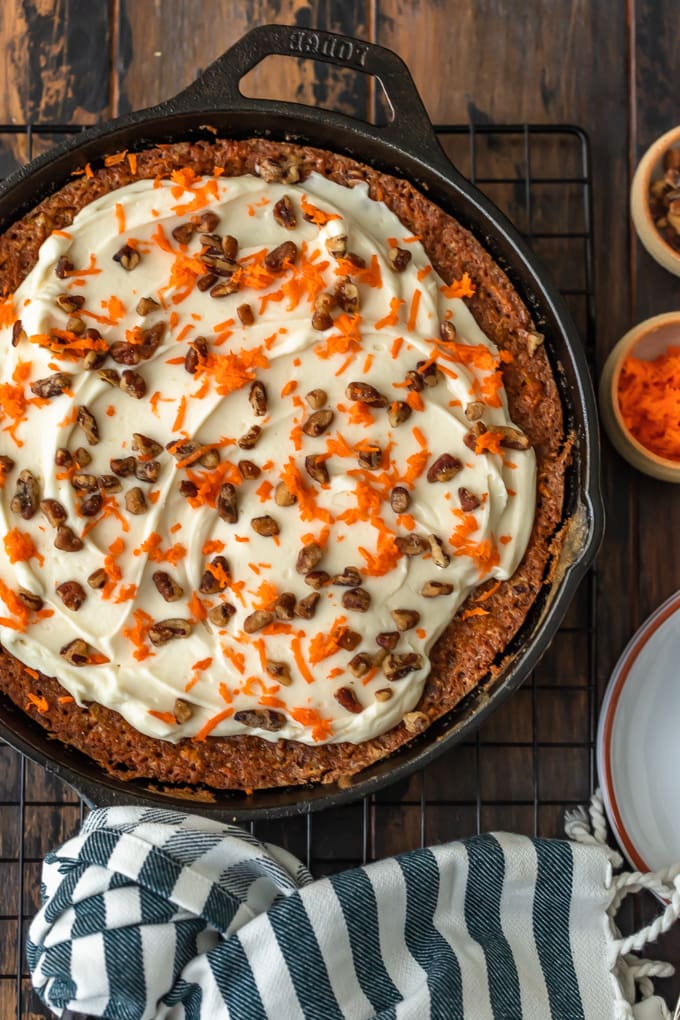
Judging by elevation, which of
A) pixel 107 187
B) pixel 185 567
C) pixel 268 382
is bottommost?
pixel 185 567

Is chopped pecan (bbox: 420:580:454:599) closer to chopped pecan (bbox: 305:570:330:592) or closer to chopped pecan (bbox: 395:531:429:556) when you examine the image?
chopped pecan (bbox: 395:531:429:556)

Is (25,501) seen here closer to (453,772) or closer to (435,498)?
(435,498)

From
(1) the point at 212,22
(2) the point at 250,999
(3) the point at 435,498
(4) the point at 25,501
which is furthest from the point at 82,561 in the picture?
(1) the point at 212,22

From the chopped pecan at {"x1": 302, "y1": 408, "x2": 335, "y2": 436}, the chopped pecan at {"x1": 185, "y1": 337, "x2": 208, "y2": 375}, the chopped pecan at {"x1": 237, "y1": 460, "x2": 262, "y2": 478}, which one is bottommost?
the chopped pecan at {"x1": 237, "y1": 460, "x2": 262, "y2": 478}

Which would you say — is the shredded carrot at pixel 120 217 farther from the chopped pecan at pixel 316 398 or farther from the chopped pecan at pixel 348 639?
the chopped pecan at pixel 348 639

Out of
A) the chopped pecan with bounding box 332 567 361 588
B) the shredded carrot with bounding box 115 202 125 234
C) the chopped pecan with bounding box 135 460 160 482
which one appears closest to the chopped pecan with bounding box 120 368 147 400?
the chopped pecan with bounding box 135 460 160 482


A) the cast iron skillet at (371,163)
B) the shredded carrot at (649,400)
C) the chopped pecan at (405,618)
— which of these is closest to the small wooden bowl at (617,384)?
the shredded carrot at (649,400)
